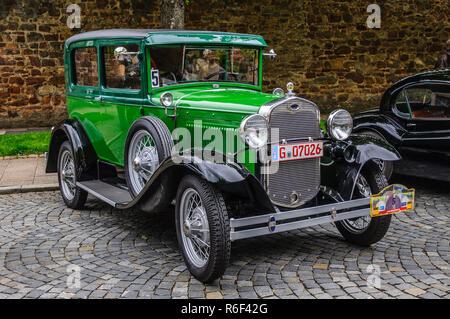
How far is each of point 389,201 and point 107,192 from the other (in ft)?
9.10

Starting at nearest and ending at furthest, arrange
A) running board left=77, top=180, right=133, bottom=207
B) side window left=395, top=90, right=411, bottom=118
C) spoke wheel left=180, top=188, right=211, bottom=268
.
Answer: spoke wheel left=180, top=188, right=211, bottom=268 → running board left=77, top=180, right=133, bottom=207 → side window left=395, top=90, right=411, bottom=118

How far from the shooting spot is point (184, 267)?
4.11 metres

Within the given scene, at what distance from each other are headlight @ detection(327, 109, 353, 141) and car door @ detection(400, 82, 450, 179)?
2.27 metres

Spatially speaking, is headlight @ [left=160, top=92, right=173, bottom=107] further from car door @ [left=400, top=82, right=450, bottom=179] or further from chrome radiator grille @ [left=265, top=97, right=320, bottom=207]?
car door @ [left=400, top=82, right=450, bottom=179]

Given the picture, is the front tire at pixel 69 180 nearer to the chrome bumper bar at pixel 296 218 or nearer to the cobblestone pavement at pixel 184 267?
the cobblestone pavement at pixel 184 267

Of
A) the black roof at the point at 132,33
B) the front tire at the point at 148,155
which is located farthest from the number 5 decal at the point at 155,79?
the front tire at the point at 148,155

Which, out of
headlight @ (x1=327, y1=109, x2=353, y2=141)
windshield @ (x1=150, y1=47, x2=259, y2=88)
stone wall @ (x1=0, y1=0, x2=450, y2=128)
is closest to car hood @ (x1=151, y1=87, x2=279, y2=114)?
windshield @ (x1=150, y1=47, x2=259, y2=88)

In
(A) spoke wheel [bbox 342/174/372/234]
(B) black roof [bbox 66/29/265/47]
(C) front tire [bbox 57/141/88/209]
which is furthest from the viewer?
(C) front tire [bbox 57/141/88/209]

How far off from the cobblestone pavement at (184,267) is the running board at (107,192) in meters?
0.36

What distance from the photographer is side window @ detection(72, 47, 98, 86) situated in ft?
18.7

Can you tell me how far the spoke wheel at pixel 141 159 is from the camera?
4.61 m

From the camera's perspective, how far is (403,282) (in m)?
3.71

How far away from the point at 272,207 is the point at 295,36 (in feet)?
37.5
